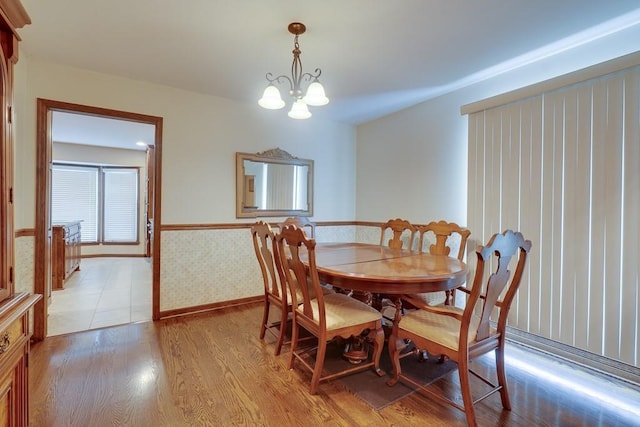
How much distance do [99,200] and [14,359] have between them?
6285mm

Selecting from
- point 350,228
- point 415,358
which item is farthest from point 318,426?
point 350,228

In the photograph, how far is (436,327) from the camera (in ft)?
5.55

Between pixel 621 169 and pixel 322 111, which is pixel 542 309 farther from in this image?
pixel 322 111

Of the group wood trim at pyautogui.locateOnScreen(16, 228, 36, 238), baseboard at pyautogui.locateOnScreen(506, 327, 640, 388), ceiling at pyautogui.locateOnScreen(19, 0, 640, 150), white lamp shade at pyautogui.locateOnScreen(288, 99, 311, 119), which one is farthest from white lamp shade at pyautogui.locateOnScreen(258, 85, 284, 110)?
baseboard at pyautogui.locateOnScreen(506, 327, 640, 388)

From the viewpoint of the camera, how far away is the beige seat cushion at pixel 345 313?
181 centimetres

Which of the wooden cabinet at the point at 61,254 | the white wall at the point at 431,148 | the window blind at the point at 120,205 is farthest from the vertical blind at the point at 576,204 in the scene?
the window blind at the point at 120,205

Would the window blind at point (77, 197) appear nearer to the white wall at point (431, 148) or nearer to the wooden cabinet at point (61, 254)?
the wooden cabinet at point (61, 254)

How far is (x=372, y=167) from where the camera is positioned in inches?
161

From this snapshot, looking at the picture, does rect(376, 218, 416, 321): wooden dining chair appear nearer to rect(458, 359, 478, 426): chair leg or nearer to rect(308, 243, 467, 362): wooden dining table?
rect(308, 243, 467, 362): wooden dining table

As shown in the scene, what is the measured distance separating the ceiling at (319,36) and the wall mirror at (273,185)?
94 centimetres

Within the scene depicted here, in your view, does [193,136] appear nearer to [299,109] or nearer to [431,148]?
[299,109]

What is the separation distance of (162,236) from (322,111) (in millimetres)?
2361

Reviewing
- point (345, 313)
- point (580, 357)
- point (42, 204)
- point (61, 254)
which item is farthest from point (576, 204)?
point (61, 254)

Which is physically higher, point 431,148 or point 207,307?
point 431,148
